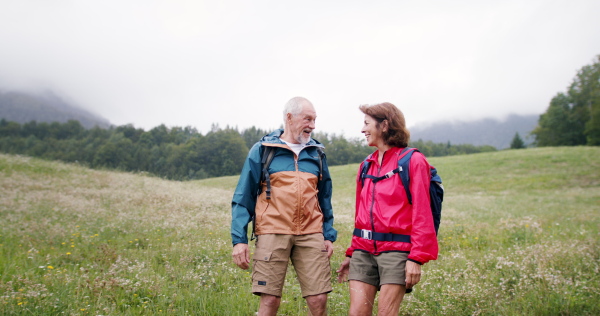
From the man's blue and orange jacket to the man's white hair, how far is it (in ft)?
0.94

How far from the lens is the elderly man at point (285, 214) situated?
11.2 ft

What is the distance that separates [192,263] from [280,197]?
149 inches

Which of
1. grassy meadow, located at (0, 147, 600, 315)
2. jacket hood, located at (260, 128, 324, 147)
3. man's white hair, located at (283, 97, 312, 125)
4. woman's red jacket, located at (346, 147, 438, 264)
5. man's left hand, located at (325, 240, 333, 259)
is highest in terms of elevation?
man's white hair, located at (283, 97, 312, 125)

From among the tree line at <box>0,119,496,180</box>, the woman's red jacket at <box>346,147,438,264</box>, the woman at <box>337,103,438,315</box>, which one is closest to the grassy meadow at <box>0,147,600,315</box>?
the woman at <box>337,103,438,315</box>

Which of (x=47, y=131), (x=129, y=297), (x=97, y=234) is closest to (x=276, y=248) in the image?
(x=129, y=297)

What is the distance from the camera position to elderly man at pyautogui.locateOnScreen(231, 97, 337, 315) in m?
3.41

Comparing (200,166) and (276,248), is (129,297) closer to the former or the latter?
(276,248)

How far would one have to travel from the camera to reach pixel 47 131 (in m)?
131

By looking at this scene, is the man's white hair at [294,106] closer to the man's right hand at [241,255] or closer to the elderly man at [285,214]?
the elderly man at [285,214]

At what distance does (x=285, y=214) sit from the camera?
3.48m

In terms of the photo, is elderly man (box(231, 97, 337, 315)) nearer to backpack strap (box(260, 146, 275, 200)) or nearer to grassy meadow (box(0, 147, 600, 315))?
backpack strap (box(260, 146, 275, 200))

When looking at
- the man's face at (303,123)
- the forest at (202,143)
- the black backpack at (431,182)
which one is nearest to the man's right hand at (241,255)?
the man's face at (303,123)

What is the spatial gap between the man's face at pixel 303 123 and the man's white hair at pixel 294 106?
0.03 metres

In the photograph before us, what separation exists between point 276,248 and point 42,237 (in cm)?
694
